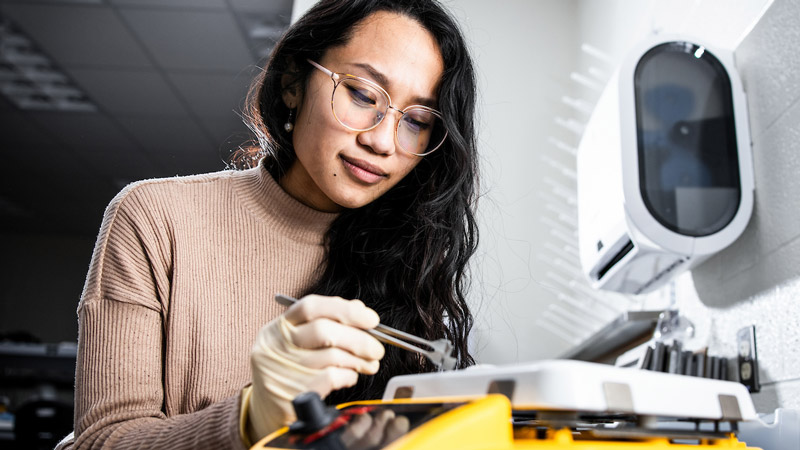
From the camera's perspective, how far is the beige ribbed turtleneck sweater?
905mm

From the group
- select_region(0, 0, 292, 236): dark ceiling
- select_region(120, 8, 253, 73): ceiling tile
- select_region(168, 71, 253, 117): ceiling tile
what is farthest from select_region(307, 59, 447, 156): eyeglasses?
select_region(168, 71, 253, 117): ceiling tile

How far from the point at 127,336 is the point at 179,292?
4.8 inches

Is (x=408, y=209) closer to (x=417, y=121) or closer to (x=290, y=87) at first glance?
(x=417, y=121)

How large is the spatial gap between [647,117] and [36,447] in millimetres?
3594

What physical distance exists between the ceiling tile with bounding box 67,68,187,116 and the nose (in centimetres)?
315

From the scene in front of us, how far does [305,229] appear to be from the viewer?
1.20 meters

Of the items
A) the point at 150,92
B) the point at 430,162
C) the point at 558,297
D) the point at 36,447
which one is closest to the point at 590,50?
the point at 558,297

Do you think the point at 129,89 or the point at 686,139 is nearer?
the point at 686,139

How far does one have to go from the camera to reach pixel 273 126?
123 cm

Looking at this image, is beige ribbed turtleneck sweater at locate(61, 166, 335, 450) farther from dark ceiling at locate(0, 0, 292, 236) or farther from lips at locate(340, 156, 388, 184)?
dark ceiling at locate(0, 0, 292, 236)

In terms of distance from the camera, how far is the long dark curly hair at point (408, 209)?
115 cm

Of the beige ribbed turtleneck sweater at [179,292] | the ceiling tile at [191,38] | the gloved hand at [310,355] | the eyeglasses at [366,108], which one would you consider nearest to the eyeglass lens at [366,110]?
the eyeglasses at [366,108]

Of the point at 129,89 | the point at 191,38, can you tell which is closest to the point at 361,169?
the point at 191,38

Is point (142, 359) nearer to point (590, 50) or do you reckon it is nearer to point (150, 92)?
point (590, 50)
